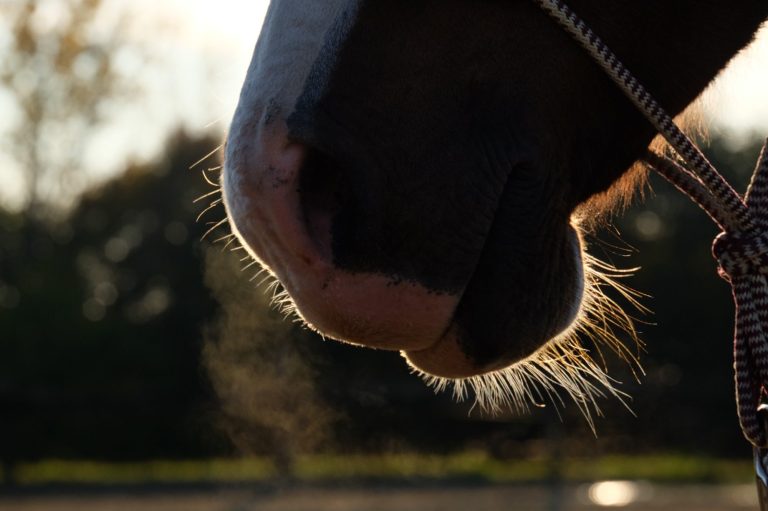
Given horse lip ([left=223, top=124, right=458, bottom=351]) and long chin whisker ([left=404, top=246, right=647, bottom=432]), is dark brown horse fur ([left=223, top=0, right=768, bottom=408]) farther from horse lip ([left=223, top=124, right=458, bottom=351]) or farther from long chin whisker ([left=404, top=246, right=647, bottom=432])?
long chin whisker ([left=404, top=246, right=647, bottom=432])

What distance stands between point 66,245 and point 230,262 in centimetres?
959

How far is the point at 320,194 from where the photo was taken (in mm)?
1395

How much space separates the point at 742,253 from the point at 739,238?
34 mm

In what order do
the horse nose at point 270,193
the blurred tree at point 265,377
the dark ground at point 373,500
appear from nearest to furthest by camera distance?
the horse nose at point 270,193, the blurred tree at point 265,377, the dark ground at point 373,500

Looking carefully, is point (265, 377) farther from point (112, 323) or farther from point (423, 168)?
point (423, 168)

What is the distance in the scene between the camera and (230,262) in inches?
408

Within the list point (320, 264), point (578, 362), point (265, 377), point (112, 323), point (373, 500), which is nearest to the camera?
point (320, 264)

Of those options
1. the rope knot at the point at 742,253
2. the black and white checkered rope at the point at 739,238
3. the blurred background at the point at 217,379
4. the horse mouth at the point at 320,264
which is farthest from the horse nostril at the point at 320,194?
the blurred background at the point at 217,379

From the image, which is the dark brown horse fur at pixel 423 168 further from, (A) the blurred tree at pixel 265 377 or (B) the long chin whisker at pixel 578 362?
(A) the blurred tree at pixel 265 377

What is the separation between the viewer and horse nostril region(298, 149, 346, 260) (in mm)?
1370

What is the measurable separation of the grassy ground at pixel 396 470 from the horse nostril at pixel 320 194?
364 inches

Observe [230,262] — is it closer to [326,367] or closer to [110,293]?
[326,367]

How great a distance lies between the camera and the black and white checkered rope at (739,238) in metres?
1.50

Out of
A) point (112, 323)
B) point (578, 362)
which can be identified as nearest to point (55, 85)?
point (112, 323)
